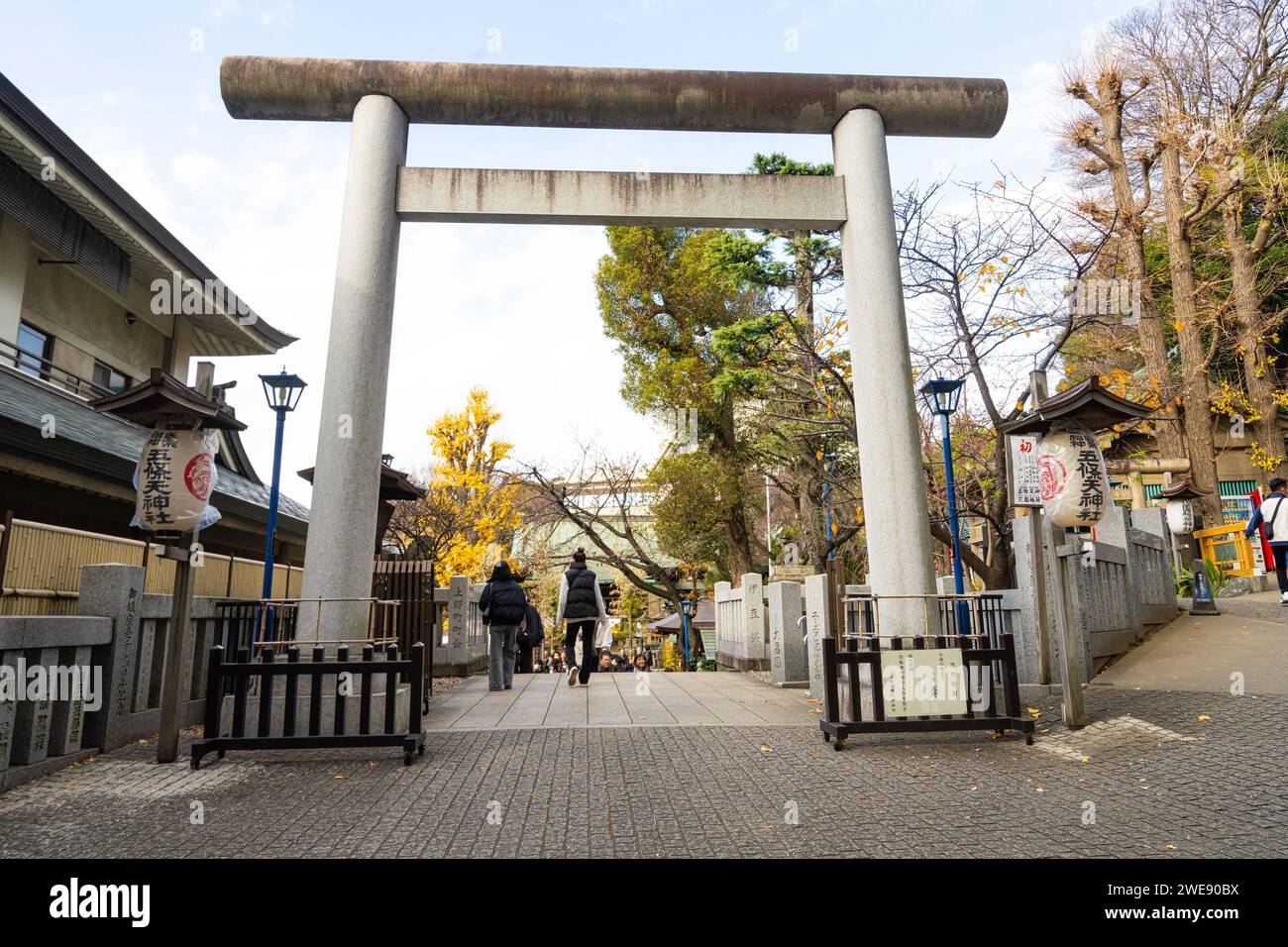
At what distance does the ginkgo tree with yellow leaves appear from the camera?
2289 centimetres

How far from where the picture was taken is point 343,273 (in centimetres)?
727

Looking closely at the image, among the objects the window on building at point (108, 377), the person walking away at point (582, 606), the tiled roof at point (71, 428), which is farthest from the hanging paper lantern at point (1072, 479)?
the window on building at point (108, 377)

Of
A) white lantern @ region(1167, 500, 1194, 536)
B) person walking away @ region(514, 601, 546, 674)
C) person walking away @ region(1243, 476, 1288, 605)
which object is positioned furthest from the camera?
white lantern @ region(1167, 500, 1194, 536)

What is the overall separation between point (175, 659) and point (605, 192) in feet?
19.0

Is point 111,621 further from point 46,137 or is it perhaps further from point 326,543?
point 46,137

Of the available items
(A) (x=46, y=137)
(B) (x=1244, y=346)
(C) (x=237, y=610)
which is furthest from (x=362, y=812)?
(B) (x=1244, y=346)

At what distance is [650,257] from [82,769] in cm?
1827

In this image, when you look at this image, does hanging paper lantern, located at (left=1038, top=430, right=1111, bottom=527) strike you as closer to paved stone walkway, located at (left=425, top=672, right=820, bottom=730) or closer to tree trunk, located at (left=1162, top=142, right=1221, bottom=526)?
paved stone walkway, located at (left=425, top=672, right=820, bottom=730)

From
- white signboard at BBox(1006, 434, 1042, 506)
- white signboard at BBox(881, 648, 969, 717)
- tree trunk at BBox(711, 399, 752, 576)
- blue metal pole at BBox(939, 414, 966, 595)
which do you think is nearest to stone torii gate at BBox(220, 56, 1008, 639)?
white signboard at BBox(881, 648, 969, 717)

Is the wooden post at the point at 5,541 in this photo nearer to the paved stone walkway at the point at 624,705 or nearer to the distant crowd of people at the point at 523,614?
the paved stone walkway at the point at 624,705

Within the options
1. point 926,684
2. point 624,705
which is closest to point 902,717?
point 926,684

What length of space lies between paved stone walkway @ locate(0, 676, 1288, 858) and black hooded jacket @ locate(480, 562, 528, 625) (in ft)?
12.6

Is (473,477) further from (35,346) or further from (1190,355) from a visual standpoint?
(1190,355)

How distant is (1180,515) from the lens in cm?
1430
